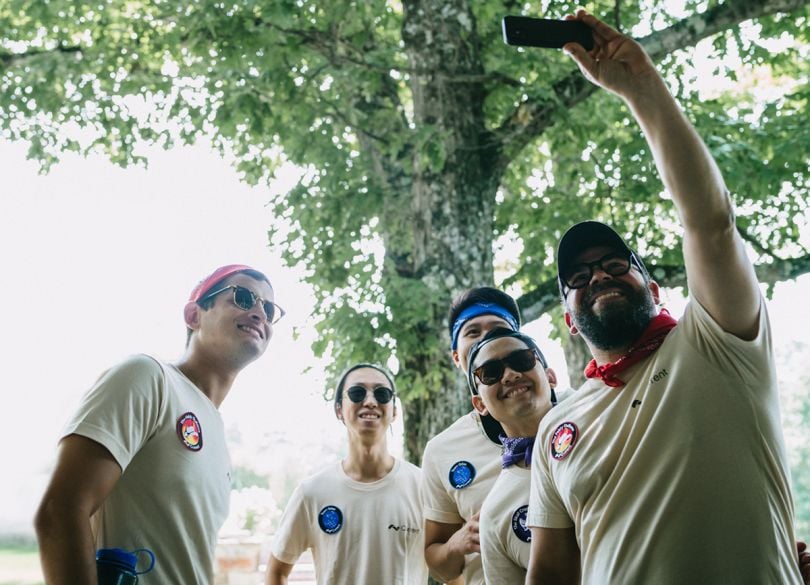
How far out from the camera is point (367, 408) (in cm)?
424

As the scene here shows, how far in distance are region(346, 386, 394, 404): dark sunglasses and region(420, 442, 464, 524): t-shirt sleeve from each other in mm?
778

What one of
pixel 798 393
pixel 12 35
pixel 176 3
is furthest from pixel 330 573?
pixel 798 393

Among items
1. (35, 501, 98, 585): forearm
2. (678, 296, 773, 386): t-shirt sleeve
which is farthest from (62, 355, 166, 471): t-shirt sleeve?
(678, 296, 773, 386): t-shirt sleeve

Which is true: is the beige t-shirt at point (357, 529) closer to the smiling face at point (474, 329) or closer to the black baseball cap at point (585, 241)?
the smiling face at point (474, 329)

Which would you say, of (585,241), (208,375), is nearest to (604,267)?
(585,241)

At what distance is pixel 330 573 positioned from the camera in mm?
3846

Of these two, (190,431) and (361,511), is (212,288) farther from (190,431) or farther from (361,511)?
(361,511)

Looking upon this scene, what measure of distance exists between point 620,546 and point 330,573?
2.22m

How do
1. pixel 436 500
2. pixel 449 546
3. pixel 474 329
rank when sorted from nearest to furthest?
pixel 449 546 → pixel 436 500 → pixel 474 329

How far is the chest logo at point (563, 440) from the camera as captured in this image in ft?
7.34

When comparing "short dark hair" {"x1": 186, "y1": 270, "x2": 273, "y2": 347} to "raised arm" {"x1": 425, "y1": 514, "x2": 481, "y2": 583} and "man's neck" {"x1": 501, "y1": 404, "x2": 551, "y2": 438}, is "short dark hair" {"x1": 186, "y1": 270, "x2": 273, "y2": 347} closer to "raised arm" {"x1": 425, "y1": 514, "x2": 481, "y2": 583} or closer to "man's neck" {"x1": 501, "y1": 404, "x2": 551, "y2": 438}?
"man's neck" {"x1": 501, "y1": 404, "x2": 551, "y2": 438}

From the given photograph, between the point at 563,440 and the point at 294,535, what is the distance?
223cm

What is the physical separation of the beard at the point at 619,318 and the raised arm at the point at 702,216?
0.24m

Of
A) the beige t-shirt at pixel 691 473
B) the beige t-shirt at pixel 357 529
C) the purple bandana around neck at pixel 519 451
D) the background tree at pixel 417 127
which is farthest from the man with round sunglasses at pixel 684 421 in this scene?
the background tree at pixel 417 127
